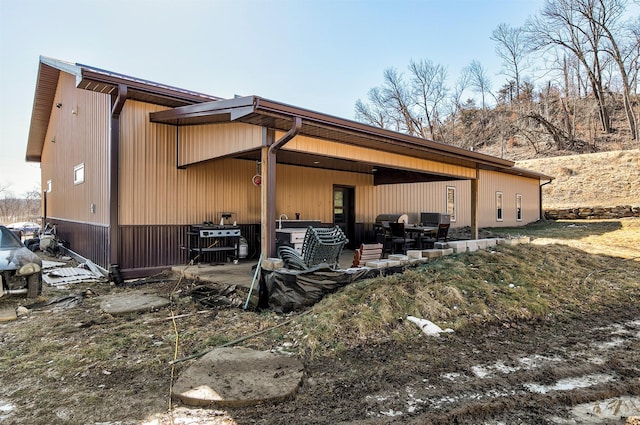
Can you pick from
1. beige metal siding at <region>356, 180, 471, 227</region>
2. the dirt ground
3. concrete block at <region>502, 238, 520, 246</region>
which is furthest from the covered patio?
beige metal siding at <region>356, 180, 471, 227</region>

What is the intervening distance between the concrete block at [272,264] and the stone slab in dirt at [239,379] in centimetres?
159

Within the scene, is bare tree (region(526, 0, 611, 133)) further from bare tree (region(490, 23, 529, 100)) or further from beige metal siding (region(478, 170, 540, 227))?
beige metal siding (region(478, 170, 540, 227))

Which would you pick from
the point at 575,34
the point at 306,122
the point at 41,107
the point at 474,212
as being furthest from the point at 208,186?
the point at 575,34

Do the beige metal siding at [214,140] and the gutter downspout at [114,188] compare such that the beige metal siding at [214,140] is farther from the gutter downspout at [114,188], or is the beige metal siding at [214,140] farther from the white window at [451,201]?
the white window at [451,201]

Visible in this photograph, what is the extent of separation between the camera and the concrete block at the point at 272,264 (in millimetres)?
4922

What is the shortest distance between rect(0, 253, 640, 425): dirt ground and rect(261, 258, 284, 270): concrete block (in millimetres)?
659

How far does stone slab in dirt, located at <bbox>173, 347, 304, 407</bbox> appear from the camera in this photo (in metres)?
2.54

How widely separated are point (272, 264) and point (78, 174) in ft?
23.4

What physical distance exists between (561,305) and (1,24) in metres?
16.1

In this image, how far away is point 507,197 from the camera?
16719 mm

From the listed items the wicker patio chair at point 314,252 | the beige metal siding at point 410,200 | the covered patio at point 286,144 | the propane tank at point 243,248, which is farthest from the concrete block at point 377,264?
the beige metal siding at point 410,200

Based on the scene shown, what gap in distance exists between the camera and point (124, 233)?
21.9 ft

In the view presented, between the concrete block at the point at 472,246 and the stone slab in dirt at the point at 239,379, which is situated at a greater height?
the concrete block at the point at 472,246

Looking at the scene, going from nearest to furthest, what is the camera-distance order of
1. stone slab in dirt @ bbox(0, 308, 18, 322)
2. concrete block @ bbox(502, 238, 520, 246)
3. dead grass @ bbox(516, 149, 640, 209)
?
1. stone slab in dirt @ bbox(0, 308, 18, 322)
2. concrete block @ bbox(502, 238, 520, 246)
3. dead grass @ bbox(516, 149, 640, 209)
